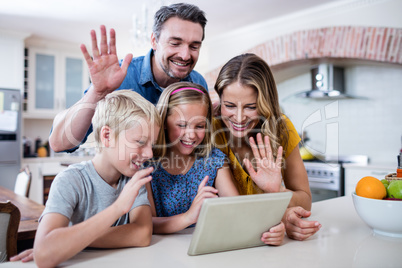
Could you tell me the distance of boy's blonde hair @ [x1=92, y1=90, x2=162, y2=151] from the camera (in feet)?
2.96

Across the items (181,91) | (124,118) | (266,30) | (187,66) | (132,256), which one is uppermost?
(266,30)

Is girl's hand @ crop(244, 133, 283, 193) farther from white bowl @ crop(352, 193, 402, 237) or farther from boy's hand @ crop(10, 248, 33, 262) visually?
boy's hand @ crop(10, 248, 33, 262)

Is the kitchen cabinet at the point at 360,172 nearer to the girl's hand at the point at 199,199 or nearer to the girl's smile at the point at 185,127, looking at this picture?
the girl's smile at the point at 185,127

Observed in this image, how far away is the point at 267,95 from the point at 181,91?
352mm

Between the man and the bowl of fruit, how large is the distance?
32.9 inches

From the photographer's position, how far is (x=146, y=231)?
851 millimetres

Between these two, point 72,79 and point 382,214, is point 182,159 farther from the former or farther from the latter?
point 72,79

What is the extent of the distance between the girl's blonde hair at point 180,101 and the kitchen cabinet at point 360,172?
8.68ft

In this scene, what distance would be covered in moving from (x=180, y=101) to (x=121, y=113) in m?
0.32

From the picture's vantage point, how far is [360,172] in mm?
3418

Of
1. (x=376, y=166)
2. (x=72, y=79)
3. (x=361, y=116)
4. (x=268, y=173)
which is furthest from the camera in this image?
→ (x=72, y=79)

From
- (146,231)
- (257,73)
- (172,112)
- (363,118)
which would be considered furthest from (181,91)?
(363,118)

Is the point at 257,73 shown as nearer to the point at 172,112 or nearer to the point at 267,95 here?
the point at 267,95

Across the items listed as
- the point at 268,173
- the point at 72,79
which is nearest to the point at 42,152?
the point at 72,79
